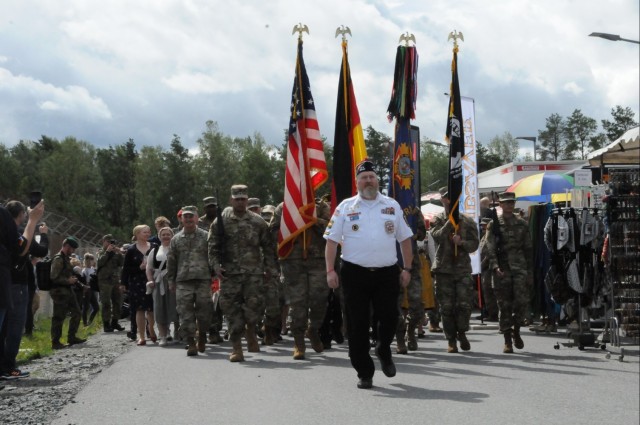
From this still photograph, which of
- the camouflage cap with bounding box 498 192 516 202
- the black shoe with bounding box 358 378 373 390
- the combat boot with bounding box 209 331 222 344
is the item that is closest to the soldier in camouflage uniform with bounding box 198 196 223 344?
the combat boot with bounding box 209 331 222 344

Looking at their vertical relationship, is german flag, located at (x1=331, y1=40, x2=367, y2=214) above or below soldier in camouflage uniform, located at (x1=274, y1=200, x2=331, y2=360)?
above

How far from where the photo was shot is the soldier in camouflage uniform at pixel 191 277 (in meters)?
13.0

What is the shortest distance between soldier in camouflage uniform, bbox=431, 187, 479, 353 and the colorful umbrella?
980 cm

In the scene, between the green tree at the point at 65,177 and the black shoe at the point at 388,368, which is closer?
the black shoe at the point at 388,368

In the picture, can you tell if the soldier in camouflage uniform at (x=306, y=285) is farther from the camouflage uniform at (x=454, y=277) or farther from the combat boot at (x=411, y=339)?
the camouflage uniform at (x=454, y=277)

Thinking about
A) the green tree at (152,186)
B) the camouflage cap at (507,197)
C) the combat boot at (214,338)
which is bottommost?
the combat boot at (214,338)

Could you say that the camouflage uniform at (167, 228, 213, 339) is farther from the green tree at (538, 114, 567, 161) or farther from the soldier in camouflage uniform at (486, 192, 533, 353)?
the green tree at (538, 114, 567, 161)

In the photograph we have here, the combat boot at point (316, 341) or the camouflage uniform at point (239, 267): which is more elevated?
the camouflage uniform at point (239, 267)

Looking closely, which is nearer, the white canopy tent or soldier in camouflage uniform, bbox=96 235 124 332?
the white canopy tent

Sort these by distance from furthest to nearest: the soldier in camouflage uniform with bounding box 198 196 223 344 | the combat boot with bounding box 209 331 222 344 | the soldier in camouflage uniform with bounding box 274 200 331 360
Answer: the combat boot with bounding box 209 331 222 344
the soldier in camouflage uniform with bounding box 198 196 223 344
the soldier in camouflage uniform with bounding box 274 200 331 360

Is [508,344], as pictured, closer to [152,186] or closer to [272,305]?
[272,305]

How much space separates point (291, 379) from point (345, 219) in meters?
2.02

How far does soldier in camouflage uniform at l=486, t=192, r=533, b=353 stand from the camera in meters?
12.4

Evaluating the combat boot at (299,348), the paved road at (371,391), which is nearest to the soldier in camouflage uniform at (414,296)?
the paved road at (371,391)
